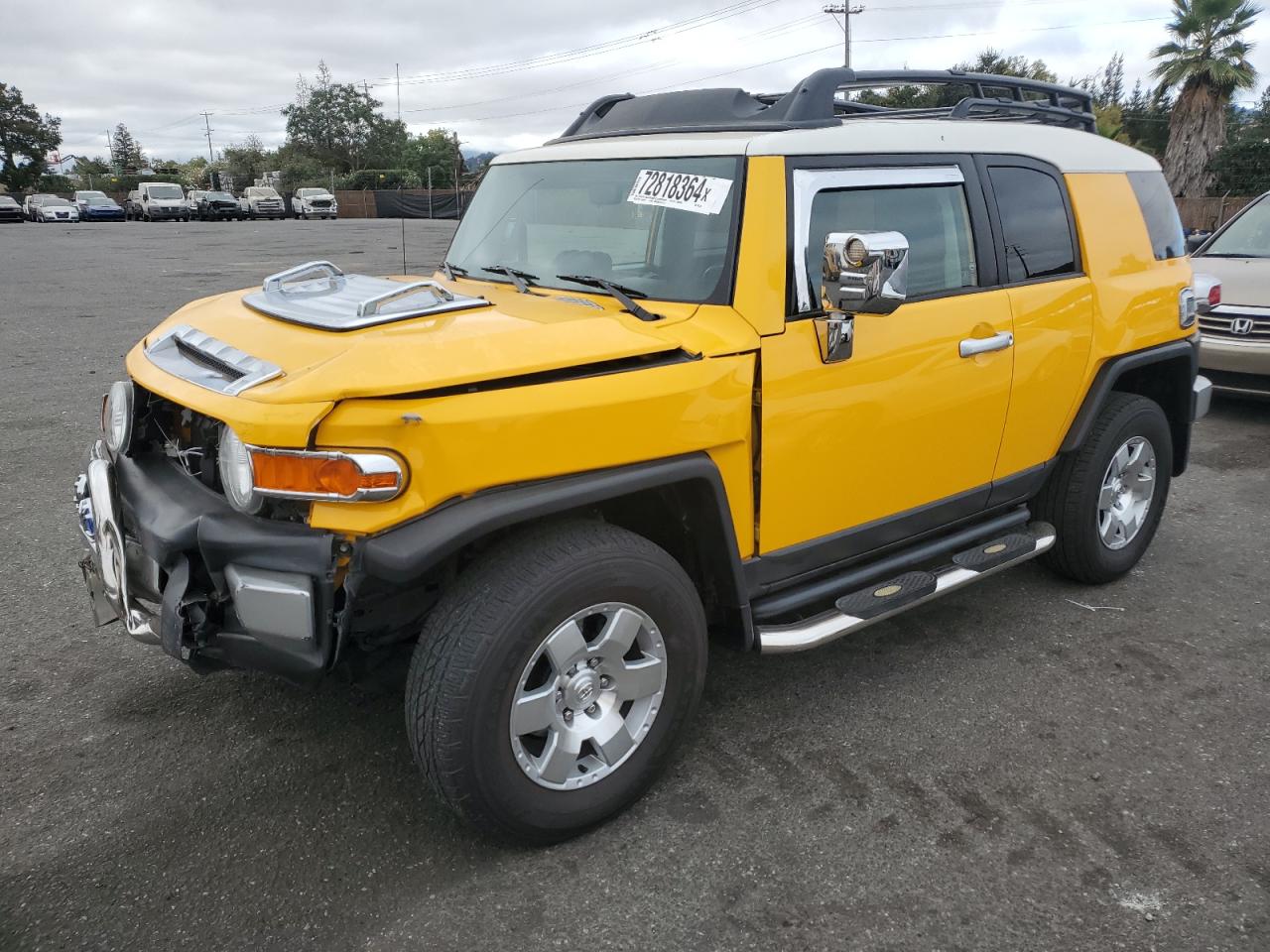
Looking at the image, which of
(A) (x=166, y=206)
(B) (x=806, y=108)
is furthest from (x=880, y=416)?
(A) (x=166, y=206)

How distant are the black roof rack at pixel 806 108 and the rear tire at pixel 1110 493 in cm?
137

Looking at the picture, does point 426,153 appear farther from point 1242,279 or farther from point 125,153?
point 1242,279

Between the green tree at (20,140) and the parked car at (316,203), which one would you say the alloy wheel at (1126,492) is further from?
the green tree at (20,140)

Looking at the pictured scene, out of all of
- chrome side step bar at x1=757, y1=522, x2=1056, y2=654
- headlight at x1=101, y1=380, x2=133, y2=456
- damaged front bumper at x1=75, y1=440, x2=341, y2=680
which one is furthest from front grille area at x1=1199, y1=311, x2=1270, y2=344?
headlight at x1=101, y1=380, x2=133, y2=456

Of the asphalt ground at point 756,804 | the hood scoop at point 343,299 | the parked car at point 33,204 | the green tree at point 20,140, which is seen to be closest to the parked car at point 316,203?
the parked car at point 33,204

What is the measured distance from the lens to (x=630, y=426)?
256 cm

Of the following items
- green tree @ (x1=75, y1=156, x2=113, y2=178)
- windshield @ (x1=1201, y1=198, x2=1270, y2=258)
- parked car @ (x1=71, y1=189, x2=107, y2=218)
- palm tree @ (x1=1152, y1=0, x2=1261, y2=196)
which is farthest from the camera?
green tree @ (x1=75, y1=156, x2=113, y2=178)

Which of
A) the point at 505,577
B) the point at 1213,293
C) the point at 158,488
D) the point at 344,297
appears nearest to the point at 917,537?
the point at 505,577

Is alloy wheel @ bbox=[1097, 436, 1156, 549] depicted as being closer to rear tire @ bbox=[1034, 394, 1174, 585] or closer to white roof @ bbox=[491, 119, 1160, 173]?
rear tire @ bbox=[1034, 394, 1174, 585]

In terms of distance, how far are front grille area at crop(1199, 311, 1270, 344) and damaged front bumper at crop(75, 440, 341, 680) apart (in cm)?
705

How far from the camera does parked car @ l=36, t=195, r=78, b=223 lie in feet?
142

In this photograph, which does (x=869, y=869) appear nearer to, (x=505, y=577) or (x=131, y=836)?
(x=505, y=577)

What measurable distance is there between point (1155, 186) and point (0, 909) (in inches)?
199

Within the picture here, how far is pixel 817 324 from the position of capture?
2.96 m
